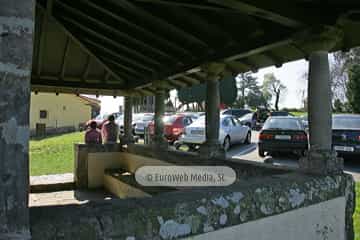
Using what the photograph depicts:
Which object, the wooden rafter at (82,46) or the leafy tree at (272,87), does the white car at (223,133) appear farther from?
the leafy tree at (272,87)

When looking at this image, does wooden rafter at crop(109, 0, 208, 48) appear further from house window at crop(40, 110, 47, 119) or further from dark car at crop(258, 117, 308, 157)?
house window at crop(40, 110, 47, 119)

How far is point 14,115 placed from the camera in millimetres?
1281

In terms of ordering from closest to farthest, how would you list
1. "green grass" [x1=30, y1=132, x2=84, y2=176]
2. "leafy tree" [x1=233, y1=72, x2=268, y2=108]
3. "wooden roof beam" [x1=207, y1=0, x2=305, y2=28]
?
"wooden roof beam" [x1=207, y1=0, x2=305, y2=28]
"green grass" [x1=30, y1=132, x2=84, y2=176]
"leafy tree" [x1=233, y1=72, x2=268, y2=108]

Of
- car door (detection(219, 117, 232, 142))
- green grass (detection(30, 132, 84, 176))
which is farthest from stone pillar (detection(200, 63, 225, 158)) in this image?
car door (detection(219, 117, 232, 142))

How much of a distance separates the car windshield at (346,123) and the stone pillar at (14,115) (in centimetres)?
893

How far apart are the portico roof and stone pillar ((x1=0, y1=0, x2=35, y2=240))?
1.88m

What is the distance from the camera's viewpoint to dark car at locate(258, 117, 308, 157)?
9.16 metres

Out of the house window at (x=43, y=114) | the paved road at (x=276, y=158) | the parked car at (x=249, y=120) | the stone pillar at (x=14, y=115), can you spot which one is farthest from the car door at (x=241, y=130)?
the house window at (x=43, y=114)

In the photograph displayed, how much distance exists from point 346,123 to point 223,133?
415 centimetres

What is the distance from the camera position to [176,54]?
494 cm

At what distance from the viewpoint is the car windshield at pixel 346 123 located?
8516 mm

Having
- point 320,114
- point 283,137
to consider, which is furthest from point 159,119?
point 283,137

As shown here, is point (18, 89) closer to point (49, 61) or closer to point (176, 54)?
point (176, 54)

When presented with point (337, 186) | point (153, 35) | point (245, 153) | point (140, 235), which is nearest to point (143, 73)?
point (153, 35)
